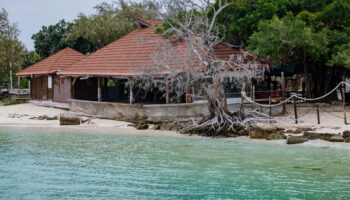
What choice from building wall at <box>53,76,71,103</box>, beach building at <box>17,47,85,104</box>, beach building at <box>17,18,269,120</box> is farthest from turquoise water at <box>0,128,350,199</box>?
beach building at <box>17,47,85,104</box>

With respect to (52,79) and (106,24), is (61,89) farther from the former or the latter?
(106,24)

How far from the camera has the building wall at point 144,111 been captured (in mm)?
18906

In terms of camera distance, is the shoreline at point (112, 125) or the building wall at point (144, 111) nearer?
the shoreline at point (112, 125)

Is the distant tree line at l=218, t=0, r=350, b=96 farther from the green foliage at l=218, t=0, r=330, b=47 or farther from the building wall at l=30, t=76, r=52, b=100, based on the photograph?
the building wall at l=30, t=76, r=52, b=100

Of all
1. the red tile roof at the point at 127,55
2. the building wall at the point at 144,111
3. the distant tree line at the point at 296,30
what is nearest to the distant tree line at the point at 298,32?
the distant tree line at the point at 296,30

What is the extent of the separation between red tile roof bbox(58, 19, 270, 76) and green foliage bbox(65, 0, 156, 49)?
865 cm

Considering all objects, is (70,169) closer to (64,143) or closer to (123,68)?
(64,143)

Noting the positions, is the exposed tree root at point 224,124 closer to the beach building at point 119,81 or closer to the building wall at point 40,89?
the beach building at point 119,81

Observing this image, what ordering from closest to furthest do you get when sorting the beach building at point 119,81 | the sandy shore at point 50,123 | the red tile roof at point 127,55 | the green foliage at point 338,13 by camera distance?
the sandy shore at point 50,123 < the beach building at point 119,81 < the green foliage at point 338,13 < the red tile roof at point 127,55

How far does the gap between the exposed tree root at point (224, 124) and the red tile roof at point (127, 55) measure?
4.51 metres

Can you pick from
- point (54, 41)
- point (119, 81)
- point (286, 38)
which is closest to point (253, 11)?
point (286, 38)

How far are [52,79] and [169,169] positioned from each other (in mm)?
17950

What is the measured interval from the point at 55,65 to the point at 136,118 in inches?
388

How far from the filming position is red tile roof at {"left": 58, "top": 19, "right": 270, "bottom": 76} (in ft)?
72.3
